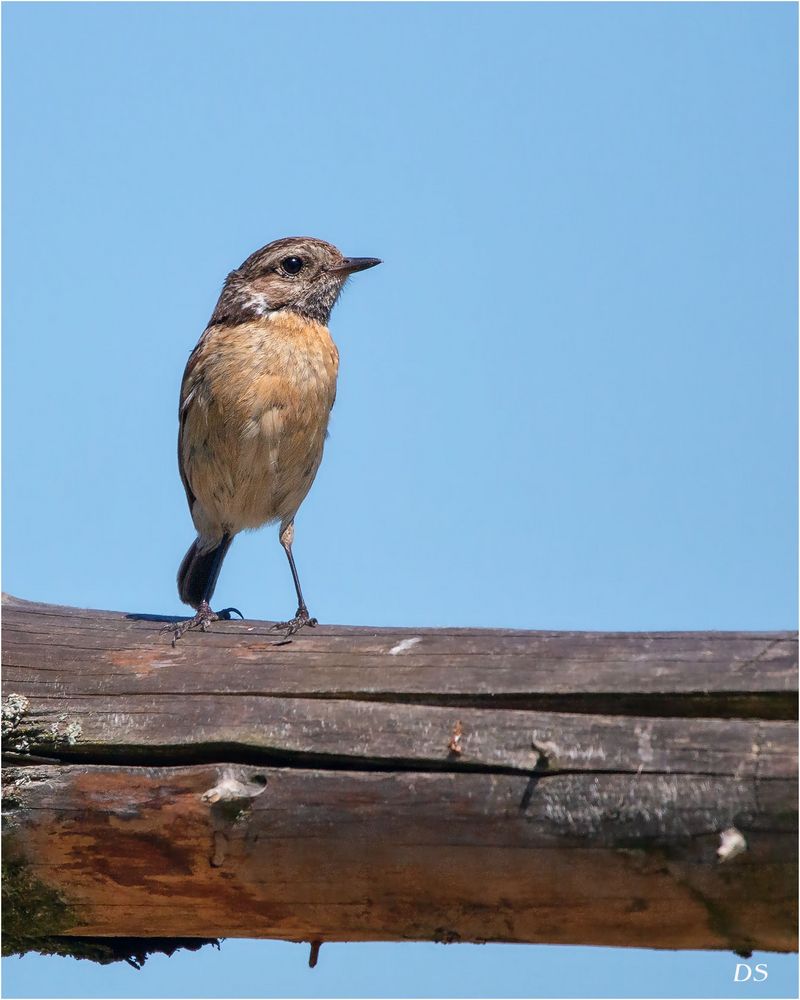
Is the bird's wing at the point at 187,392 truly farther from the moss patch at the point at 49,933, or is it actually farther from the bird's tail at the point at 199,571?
the moss patch at the point at 49,933

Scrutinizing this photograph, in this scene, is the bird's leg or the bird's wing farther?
the bird's wing

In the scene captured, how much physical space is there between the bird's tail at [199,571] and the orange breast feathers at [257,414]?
325 millimetres

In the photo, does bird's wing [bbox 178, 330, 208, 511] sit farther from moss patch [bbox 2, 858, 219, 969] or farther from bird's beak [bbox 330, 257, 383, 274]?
moss patch [bbox 2, 858, 219, 969]

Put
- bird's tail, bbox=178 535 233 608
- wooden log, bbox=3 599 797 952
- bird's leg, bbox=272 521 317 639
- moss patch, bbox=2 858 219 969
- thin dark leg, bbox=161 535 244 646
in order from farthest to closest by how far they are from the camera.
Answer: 1. bird's tail, bbox=178 535 233 608
2. bird's leg, bbox=272 521 317 639
3. thin dark leg, bbox=161 535 244 646
4. moss patch, bbox=2 858 219 969
5. wooden log, bbox=3 599 797 952

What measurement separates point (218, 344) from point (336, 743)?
356 centimetres

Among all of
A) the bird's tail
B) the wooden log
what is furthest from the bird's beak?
the wooden log

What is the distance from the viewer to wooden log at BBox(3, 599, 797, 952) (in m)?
3.04

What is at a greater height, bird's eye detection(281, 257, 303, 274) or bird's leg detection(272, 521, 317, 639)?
bird's eye detection(281, 257, 303, 274)

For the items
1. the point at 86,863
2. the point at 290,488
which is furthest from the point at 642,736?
the point at 290,488


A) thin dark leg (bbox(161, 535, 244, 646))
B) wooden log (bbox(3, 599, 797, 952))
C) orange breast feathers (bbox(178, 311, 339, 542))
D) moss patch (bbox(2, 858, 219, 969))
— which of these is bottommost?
moss patch (bbox(2, 858, 219, 969))

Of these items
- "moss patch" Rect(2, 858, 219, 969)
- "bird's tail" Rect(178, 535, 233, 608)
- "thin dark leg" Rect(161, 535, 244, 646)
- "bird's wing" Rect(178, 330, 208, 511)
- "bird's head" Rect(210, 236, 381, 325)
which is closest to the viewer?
"moss patch" Rect(2, 858, 219, 969)

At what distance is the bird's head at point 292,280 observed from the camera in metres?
6.73

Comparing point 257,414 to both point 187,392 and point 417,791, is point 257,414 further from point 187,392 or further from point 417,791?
point 417,791

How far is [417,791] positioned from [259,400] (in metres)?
3.39
